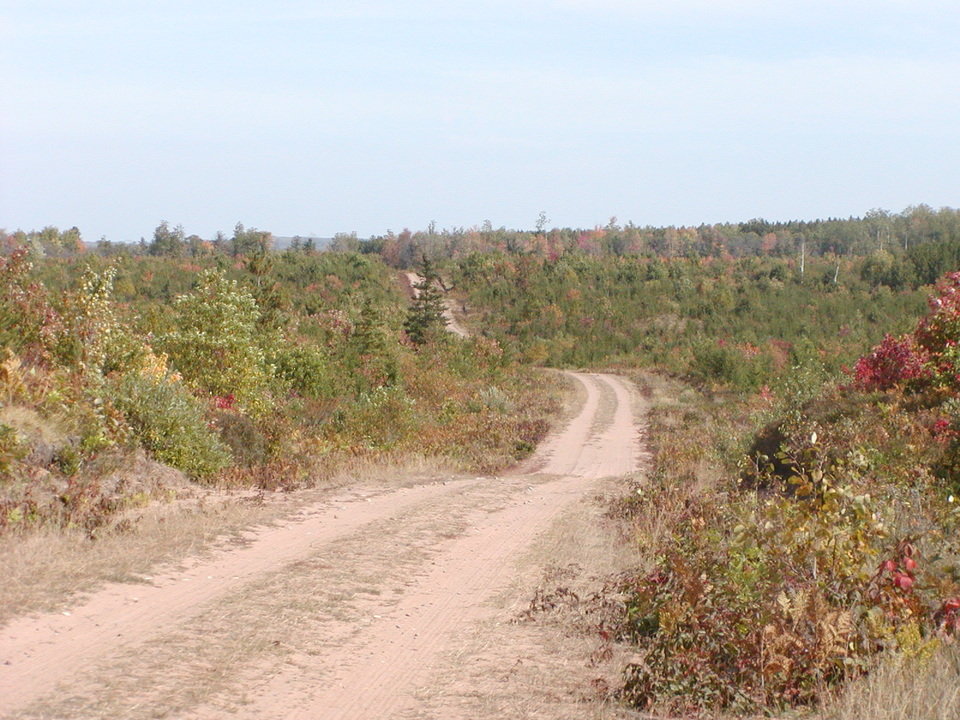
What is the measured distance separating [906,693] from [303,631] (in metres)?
3.63

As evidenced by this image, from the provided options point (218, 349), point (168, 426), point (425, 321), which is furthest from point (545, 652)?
point (425, 321)

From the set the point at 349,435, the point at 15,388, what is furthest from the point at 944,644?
the point at 349,435

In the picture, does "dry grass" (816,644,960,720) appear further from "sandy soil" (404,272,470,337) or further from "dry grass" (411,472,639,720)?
"sandy soil" (404,272,470,337)

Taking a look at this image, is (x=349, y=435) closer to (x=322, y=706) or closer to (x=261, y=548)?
(x=261, y=548)

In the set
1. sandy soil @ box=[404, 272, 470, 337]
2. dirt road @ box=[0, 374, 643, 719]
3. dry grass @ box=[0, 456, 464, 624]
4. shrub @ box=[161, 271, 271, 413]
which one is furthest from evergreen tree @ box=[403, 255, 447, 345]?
dirt road @ box=[0, 374, 643, 719]

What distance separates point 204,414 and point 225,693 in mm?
9353

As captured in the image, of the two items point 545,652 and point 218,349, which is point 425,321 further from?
point 545,652

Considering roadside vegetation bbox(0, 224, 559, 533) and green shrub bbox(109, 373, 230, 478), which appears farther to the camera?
green shrub bbox(109, 373, 230, 478)

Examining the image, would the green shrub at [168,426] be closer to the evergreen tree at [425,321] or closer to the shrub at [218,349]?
the shrub at [218,349]

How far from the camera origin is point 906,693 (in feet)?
15.4

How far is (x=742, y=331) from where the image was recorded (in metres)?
59.9

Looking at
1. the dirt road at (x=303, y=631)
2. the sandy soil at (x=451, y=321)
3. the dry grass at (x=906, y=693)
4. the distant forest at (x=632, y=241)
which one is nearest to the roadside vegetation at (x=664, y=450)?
the dry grass at (x=906, y=693)

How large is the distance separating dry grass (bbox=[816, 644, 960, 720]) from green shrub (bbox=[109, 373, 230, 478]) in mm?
9097

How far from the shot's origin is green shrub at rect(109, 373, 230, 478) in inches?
487
